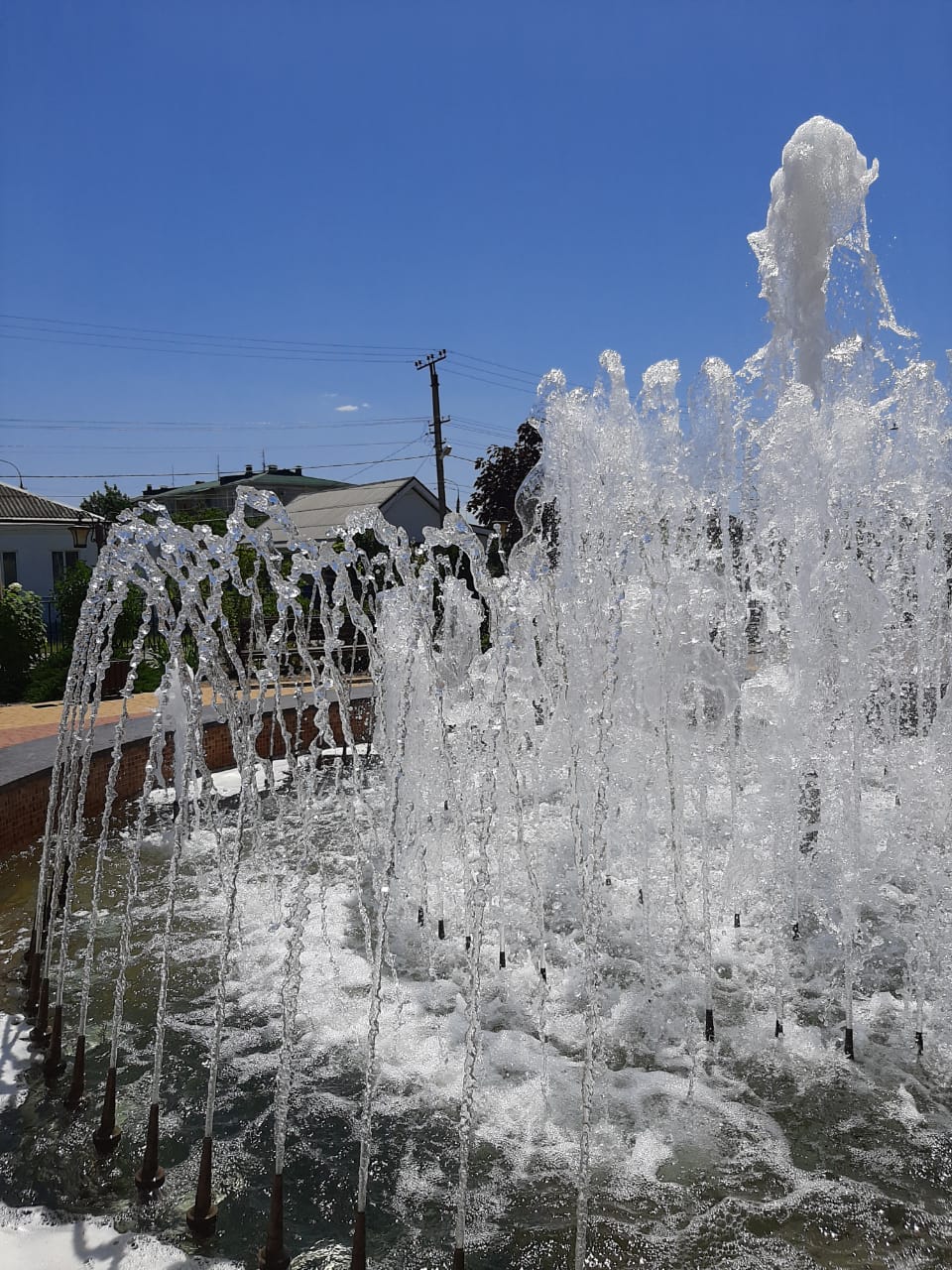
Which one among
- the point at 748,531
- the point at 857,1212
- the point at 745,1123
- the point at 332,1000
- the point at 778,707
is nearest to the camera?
the point at 857,1212

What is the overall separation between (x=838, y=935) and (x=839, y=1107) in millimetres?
1586

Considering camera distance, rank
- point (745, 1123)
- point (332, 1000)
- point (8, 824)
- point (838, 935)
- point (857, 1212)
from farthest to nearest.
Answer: point (8, 824) < point (838, 935) < point (332, 1000) < point (745, 1123) < point (857, 1212)

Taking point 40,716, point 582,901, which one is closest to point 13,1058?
point 582,901

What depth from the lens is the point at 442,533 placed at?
4809 millimetres

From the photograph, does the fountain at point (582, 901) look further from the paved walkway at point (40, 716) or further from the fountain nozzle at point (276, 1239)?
the paved walkway at point (40, 716)

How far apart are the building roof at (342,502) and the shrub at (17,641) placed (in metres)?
17.5

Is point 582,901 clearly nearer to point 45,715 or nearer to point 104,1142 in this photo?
point 104,1142

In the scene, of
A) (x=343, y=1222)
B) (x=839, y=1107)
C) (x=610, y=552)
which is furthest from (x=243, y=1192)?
(x=610, y=552)

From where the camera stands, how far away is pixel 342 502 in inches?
1512

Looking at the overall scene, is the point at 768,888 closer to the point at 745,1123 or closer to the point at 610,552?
the point at 745,1123

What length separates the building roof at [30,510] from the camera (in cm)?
2441

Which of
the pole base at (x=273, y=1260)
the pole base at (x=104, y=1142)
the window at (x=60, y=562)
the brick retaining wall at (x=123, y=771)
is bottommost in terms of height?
the pole base at (x=273, y=1260)

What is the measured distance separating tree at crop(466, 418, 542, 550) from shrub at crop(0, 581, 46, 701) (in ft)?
68.1

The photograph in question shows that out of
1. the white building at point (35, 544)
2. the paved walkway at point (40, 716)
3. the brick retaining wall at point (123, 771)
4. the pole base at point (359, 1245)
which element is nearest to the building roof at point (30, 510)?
the white building at point (35, 544)
